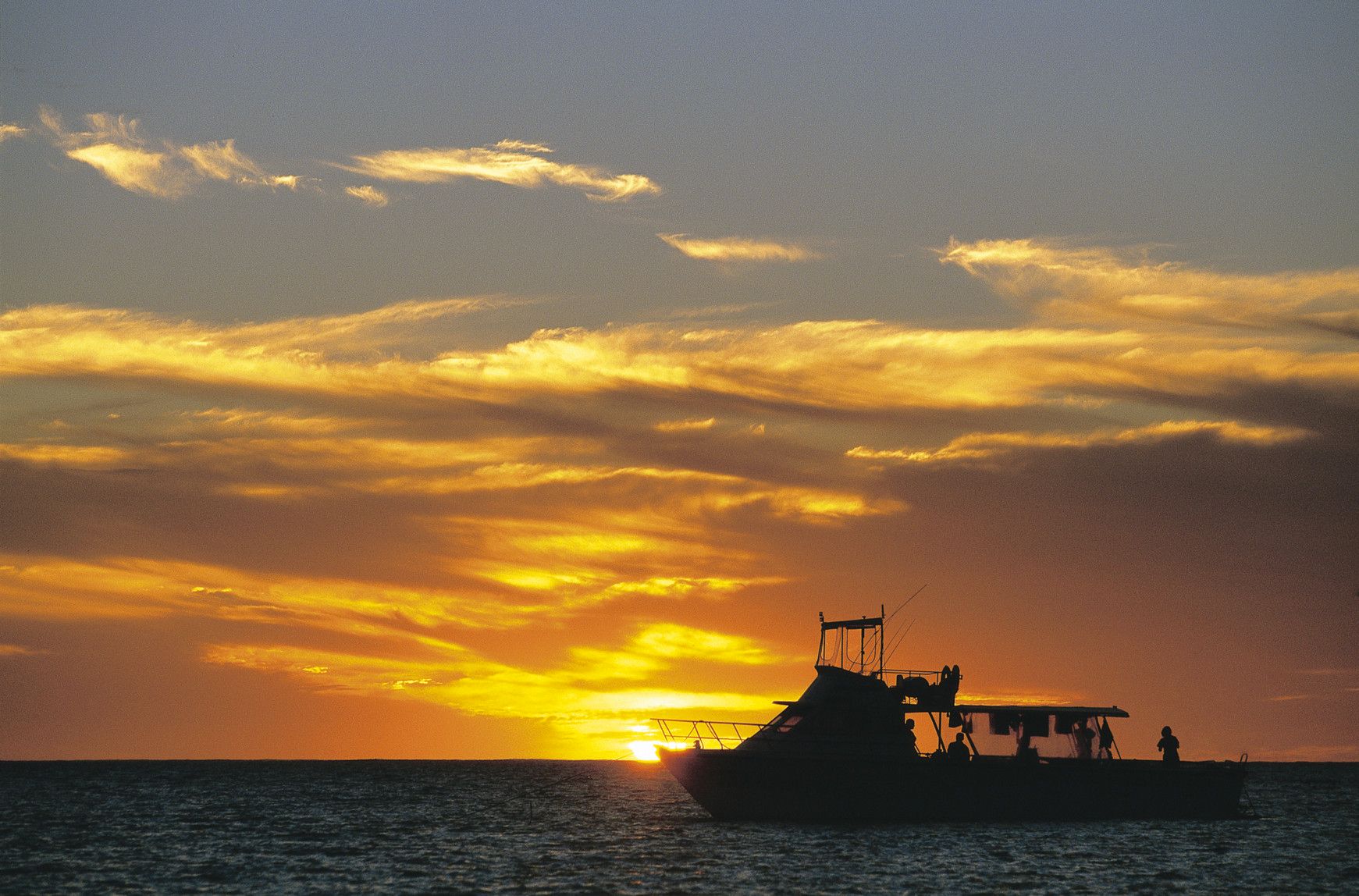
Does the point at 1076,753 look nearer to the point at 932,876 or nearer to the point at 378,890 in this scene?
the point at 932,876

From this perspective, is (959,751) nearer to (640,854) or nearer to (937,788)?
(937,788)

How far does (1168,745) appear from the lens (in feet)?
197

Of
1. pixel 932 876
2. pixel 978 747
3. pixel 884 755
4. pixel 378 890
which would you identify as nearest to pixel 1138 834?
pixel 978 747

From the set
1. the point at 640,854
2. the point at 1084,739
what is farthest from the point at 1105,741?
the point at 640,854

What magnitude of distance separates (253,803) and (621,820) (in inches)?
1499

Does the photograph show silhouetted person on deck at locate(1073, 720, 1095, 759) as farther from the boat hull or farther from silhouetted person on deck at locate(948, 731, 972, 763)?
silhouetted person on deck at locate(948, 731, 972, 763)

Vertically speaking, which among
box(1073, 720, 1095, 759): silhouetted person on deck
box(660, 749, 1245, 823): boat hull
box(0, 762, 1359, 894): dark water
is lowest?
box(0, 762, 1359, 894): dark water

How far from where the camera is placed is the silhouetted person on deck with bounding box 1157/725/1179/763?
59.5 meters

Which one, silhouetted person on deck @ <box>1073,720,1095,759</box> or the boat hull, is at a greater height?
silhouetted person on deck @ <box>1073,720,1095,759</box>

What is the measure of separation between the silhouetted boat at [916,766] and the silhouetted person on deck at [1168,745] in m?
1.00

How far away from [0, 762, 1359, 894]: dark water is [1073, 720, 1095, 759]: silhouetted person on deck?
2818 mm

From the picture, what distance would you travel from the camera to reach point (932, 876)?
4369cm

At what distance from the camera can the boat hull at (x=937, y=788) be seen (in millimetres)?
51094

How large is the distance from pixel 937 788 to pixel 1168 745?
13.1 metres
